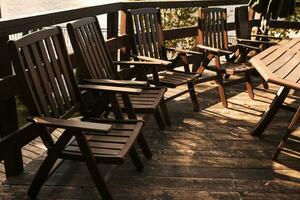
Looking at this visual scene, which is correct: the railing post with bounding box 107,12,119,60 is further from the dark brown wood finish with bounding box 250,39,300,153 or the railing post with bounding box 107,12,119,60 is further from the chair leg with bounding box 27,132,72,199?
the chair leg with bounding box 27,132,72,199

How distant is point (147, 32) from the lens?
12.9ft

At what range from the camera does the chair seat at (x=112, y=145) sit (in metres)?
→ 2.08

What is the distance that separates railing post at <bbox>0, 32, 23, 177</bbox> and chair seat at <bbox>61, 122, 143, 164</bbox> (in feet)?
1.53

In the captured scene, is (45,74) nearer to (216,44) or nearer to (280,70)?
(280,70)

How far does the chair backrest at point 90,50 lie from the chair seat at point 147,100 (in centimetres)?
28

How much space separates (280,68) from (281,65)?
0.11 m

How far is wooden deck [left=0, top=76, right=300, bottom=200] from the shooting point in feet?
7.98

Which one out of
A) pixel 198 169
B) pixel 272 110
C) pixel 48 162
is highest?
pixel 48 162

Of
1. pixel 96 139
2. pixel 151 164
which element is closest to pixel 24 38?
pixel 96 139

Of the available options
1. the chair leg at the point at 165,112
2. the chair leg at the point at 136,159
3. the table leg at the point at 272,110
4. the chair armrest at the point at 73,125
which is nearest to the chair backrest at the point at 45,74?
the chair armrest at the point at 73,125

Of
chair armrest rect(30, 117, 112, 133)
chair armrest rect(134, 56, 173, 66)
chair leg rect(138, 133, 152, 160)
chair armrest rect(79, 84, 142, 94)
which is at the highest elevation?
chair armrest rect(30, 117, 112, 133)

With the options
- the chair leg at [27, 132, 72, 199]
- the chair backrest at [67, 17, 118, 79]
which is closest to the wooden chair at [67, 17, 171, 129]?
the chair backrest at [67, 17, 118, 79]

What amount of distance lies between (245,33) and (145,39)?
172 centimetres

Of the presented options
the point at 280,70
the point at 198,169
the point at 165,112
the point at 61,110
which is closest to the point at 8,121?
the point at 61,110
